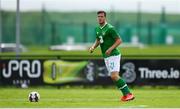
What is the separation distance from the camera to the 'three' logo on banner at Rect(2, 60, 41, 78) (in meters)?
28.9

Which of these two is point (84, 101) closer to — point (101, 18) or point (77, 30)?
point (101, 18)

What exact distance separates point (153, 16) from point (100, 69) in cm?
4117

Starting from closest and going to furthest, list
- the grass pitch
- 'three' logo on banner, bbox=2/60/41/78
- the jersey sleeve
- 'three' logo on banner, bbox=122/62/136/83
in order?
the grass pitch < the jersey sleeve < 'three' logo on banner, bbox=122/62/136/83 < 'three' logo on banner, bbox=2/60/41/78

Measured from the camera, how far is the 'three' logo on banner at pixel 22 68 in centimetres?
2888

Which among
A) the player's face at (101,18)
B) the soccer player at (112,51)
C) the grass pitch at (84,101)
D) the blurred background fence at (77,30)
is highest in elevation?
the player's face at (101,18)

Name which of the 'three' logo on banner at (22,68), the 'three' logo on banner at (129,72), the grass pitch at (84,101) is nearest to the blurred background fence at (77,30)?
the 'three' logo on banner at (22,68)

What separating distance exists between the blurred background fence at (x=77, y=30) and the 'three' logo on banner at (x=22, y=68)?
97.0 feet

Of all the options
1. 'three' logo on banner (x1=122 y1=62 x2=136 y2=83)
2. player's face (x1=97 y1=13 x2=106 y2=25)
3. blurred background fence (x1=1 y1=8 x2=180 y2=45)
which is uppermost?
player's face (x1=97 y1=13 x2=106 y2=25)

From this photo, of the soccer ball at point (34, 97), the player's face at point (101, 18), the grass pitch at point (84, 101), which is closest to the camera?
the grass pitch at point (84, 101)

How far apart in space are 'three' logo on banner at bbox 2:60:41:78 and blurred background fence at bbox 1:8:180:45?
2958 cm

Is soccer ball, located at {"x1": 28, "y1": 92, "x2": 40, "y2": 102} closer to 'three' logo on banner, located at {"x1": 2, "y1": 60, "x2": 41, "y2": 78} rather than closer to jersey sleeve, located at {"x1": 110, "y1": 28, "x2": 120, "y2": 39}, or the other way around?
jersey sleeve, located at {"x1": 110, "y1": 28, "x2": 120, "y2": 39}

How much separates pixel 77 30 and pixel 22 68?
3496 centimetres

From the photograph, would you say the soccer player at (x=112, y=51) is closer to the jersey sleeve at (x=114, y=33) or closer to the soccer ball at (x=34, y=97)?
the jersey sleeve at (x=114, y=33)

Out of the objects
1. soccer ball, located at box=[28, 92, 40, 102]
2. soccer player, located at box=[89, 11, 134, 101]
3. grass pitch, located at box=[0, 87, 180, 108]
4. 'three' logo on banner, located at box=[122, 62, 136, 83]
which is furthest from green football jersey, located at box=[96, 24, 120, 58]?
'three' logo on banner, located at box=[122, 62, 136, 83]
